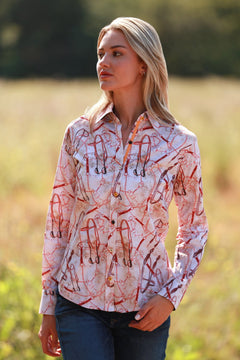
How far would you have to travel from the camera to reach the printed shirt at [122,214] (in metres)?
1.82

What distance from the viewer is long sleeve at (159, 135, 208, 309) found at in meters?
1.88

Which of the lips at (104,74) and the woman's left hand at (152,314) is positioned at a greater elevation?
the lips at (104,74)

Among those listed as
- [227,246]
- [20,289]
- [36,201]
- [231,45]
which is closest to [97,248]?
[20,289]

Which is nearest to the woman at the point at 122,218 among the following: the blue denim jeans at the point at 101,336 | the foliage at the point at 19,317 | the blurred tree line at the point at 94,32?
the blue denim jeans at the point at 101,336

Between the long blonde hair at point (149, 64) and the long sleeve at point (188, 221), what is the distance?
17cm

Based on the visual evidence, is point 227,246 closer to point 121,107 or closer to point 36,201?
point 36,201

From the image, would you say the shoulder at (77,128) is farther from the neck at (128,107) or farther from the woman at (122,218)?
the neck at (128,107)

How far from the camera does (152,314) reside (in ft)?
5.89

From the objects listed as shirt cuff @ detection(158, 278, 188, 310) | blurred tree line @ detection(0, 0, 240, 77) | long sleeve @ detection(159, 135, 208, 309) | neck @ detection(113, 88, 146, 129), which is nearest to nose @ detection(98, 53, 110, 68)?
neck @ detection(113, 88, 146, 129)

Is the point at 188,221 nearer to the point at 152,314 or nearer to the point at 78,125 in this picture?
the point at 152,314

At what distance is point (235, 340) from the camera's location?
3609 millimetres

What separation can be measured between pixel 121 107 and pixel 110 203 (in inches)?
15.9

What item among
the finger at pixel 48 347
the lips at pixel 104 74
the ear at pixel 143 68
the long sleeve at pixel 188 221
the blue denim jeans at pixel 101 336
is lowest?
the finger at pixel 48 347

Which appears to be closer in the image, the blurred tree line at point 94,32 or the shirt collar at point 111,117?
the shirt collar at point 111,117
